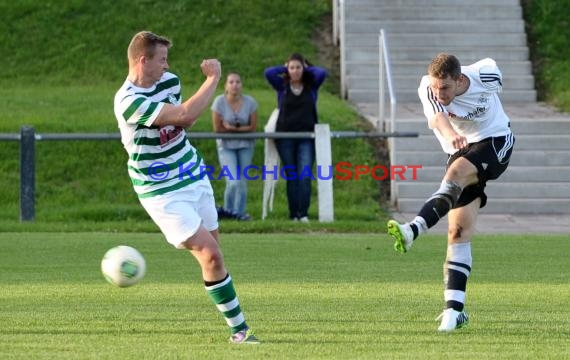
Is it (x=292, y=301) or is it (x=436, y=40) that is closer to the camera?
(x=292, y=301)

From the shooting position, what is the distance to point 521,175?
20812 mm

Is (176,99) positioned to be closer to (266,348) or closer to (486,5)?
(266,348)

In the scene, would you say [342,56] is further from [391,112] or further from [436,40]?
[391,112]

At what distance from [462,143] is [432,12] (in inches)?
720

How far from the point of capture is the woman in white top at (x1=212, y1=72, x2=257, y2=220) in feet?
60.8

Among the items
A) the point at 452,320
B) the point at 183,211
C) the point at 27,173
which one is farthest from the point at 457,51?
the point at 183,211

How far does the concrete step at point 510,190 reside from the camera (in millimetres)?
20266

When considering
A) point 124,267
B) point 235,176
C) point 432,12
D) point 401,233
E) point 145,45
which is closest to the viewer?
point 145,45

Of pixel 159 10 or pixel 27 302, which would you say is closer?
pixel 27 302

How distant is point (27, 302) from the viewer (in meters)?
10.7

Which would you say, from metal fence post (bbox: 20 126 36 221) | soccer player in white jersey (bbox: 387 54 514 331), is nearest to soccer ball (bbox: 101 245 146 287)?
soccer player in white jersey (bbox: 387 54 514 331)

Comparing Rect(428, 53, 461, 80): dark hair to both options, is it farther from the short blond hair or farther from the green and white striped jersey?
the short blond hair

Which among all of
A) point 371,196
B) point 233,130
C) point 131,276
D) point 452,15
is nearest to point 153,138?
point 131,276

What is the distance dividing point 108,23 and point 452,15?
6833 millimetres
